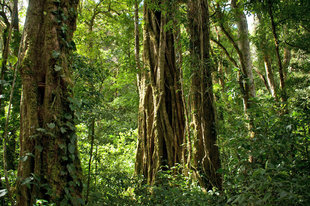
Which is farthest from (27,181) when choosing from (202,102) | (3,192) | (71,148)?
(202,102)

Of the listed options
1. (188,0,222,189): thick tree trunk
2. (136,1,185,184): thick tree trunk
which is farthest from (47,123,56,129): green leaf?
(136,1,185,184): thick tree trunk

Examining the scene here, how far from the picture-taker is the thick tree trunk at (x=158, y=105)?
4.62m

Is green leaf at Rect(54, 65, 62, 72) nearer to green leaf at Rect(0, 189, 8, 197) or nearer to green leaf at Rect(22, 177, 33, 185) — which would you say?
green leaf at Rect(22, 177, 33, 185)

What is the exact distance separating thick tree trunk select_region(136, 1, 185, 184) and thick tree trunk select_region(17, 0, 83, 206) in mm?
2339

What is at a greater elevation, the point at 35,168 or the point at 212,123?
the point at 212,123

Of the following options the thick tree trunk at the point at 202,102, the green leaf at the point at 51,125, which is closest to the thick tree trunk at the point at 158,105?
the thick tree trunk at the point at 202,102

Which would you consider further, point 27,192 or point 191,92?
point 191,92

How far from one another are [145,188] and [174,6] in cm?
297

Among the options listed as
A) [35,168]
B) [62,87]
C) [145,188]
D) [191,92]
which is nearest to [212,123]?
[191,92]

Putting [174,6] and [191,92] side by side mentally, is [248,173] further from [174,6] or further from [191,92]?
[174,6]

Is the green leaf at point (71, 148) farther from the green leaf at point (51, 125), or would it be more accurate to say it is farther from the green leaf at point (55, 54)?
the green leaf at point (55, 54)

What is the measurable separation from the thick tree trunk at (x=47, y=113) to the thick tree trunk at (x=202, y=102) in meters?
1.96

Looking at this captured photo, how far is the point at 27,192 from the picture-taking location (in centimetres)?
210

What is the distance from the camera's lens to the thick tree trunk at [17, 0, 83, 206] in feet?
6.93
